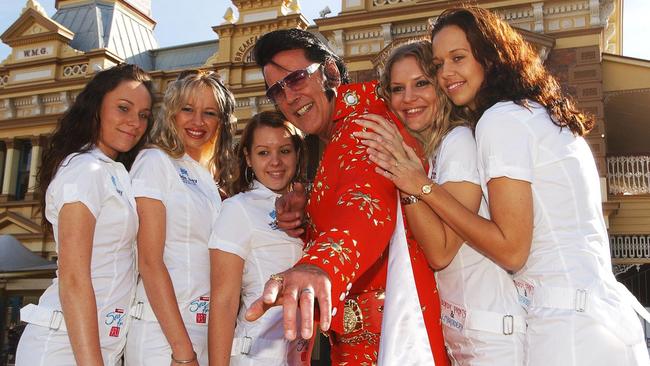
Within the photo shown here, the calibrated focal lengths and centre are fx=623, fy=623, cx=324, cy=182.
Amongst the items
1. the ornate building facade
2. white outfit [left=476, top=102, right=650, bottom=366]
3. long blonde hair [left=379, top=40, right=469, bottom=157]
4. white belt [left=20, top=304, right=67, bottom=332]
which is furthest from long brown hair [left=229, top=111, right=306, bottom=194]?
the ornate building facade

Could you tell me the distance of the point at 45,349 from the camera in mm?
2576

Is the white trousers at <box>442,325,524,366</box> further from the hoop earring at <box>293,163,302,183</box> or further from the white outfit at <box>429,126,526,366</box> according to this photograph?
the hoop earring at <box>293,163,302,183</box>

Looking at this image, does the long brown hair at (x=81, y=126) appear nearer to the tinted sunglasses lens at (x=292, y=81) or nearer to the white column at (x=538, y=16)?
the tinted sunglasses lens at (x=292, y=81)

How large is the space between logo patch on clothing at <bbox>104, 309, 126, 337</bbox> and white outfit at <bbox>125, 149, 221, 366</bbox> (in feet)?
0.21

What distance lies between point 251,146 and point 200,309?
879 millimetres

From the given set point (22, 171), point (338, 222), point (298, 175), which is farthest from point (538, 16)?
point (22, 171)

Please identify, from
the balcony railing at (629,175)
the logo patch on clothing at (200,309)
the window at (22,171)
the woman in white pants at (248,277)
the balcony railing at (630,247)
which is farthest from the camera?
the window at (22,171)

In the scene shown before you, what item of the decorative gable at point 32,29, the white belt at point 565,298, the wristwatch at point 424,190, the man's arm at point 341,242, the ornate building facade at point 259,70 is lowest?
the white belt at point 565,298

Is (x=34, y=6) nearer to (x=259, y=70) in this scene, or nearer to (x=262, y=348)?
(x=259, y=70)

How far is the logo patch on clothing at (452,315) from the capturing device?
205 centimetres

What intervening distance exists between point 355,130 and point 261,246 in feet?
3.51

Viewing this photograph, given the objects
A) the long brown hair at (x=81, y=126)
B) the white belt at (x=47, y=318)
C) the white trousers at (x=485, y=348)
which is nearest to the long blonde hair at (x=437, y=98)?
the white trousers at (x=485, y=348)

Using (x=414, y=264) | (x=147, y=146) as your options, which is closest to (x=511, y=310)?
(x=414, y=264)

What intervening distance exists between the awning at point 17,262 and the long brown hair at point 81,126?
9.87 meters
